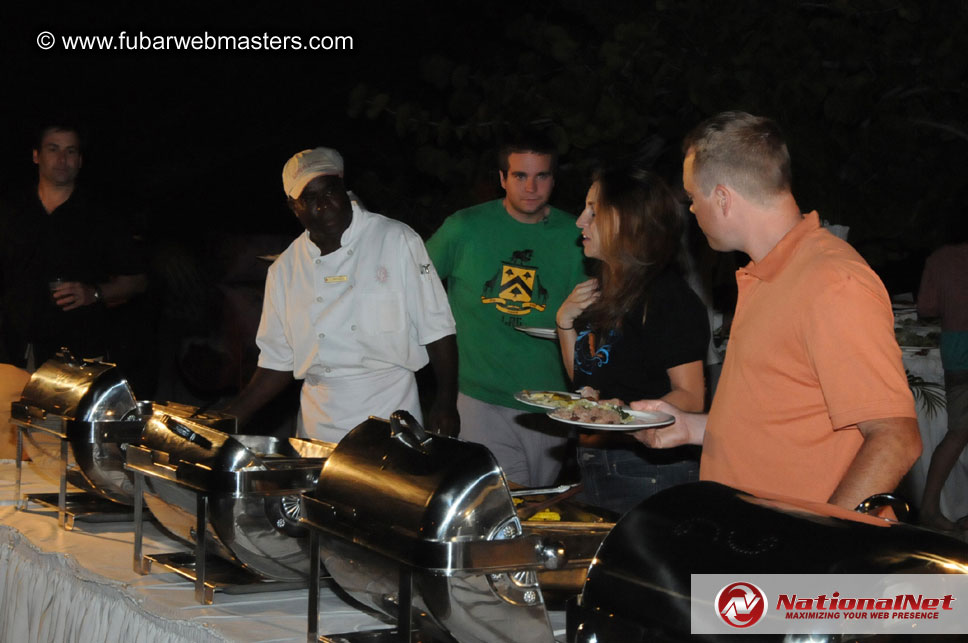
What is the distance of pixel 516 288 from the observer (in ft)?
10.6

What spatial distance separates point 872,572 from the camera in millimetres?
973

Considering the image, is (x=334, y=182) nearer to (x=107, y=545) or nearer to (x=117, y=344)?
(x=107, y=545)

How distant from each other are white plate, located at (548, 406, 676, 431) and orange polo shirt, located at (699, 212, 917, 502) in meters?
0.13

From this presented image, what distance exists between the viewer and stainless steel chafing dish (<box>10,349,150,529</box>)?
7.70 feet

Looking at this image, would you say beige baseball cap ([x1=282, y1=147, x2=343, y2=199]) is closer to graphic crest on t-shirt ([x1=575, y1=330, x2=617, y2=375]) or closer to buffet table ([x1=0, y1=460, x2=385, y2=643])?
graphic crest on t-shirt ([x1=575, y1=330, x2=617, y2=375])

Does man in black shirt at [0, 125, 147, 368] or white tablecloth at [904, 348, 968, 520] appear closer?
man in black shirt at [0, 125, 147, 368]

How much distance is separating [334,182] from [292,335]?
419 mm

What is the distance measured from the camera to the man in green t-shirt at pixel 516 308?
3.21m

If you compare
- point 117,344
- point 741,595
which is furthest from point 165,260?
point 741,595

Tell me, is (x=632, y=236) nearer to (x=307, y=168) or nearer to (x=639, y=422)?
(x=639, y=422)

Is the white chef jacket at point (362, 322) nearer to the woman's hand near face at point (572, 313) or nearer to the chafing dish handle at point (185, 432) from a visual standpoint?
the woman's hand near face at point (572, 313)

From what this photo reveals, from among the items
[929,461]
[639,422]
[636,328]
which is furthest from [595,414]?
[929,461]

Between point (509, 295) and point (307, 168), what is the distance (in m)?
0.90

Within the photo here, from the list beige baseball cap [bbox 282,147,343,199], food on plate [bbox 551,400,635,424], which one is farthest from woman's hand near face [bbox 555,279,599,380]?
beige baseball cap [bbox 282,147,343,199]
